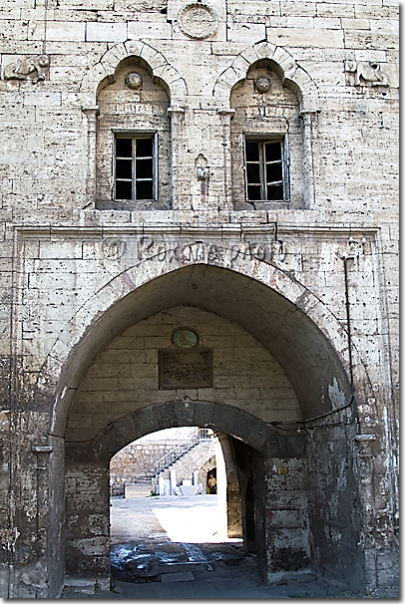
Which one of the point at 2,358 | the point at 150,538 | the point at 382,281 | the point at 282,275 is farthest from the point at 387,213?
the point at 150,538

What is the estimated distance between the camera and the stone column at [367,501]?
290 inches

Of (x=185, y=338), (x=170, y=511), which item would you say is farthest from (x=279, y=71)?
(x=170, y=511)

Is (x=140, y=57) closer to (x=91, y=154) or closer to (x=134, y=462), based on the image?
(x=91, y=154)

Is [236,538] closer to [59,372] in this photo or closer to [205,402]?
[205,402]

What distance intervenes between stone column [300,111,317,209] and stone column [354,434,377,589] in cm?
274

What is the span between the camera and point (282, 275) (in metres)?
7.85

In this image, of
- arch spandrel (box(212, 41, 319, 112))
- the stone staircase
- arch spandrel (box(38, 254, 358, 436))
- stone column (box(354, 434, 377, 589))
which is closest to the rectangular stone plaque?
arch spandrel (box(38, 254, 358, 436))

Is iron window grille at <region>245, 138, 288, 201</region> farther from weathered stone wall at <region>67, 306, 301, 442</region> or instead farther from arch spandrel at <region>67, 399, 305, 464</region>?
arch spandrel at <region>67, 399, 305, 464</region>

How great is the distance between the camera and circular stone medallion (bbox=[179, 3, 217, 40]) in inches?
328

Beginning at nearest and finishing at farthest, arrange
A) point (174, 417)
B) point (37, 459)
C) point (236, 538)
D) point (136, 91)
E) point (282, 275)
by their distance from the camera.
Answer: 1. point (37, 459)
2. point (282, 275)
3. point (136, 91)
4. point (174, 417)
5. point (236, 538)

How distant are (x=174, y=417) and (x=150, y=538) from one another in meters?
5.54

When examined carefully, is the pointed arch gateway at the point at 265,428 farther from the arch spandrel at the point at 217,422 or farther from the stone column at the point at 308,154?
the stone column at the point at 308,154

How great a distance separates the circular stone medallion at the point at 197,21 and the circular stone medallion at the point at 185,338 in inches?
150

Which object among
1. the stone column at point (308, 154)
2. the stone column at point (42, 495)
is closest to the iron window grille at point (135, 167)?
the stone column at point (308, 154)
